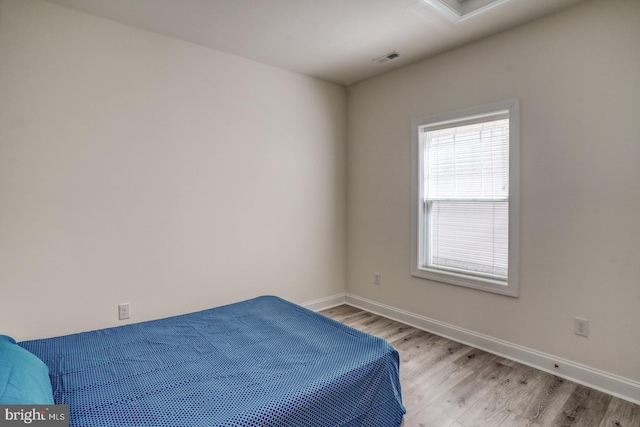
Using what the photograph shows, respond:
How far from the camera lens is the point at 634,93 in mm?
2141

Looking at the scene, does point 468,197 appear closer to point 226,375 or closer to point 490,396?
point 490,396

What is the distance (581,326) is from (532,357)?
1.46ft

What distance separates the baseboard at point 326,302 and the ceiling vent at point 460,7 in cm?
307

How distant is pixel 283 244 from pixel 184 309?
46.1 inches

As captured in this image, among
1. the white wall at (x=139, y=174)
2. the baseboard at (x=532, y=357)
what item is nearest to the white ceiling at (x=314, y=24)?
the white wall at (x=139, y=174)

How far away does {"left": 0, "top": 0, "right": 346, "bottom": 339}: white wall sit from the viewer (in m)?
2.24

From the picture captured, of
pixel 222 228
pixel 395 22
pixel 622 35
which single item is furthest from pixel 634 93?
pixel 222 228

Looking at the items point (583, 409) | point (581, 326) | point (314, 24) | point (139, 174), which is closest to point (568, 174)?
point (581, 326)

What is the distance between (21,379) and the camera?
1.29m

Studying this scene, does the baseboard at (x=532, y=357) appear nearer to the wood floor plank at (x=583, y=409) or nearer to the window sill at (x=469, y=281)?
the wood floor plank at (x=583, y=409)

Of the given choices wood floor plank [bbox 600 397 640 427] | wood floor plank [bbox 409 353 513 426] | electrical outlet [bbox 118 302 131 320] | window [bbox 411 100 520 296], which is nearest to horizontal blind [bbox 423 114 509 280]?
window [bbox 411 100 520 296]

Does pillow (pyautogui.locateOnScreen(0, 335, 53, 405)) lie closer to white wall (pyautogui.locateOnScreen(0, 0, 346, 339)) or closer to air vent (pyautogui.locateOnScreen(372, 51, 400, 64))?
white wall (pyautogui.locateOnScreen(0, 0, 346, 339))

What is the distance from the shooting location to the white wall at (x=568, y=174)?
218cm

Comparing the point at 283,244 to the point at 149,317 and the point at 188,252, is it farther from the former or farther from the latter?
the point at 149,317
